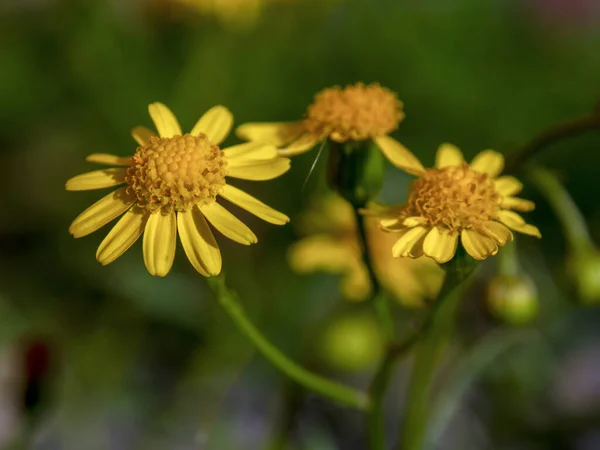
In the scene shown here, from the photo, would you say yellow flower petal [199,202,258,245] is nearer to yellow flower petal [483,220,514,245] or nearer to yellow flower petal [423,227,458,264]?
yellow flower petal [423,227,458,264]

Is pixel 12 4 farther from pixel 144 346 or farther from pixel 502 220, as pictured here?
pixel 502 220

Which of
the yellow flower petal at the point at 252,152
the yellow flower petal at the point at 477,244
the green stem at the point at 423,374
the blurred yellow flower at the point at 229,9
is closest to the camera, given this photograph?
the yellow flower petal at the point at 477,244

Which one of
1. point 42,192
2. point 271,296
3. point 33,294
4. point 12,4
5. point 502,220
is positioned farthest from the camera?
point 12,4

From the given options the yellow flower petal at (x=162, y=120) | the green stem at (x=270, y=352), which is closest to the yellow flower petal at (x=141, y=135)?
the yellow flower petal at (x=162, y=120)

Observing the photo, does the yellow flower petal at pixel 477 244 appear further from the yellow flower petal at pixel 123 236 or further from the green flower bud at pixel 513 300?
the yellow flower petal at pixel 123 236

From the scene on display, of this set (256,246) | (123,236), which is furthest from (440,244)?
(256,246)

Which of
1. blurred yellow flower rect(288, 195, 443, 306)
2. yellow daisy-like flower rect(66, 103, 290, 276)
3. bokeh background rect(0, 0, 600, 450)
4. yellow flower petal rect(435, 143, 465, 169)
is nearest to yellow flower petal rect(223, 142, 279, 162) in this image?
yellow daisy-like flower rect(66, 103, 290, 276)

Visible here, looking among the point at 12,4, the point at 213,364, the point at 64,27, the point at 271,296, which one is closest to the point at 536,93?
the point at 271,296

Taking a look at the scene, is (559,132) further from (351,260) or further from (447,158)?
(351,260)
